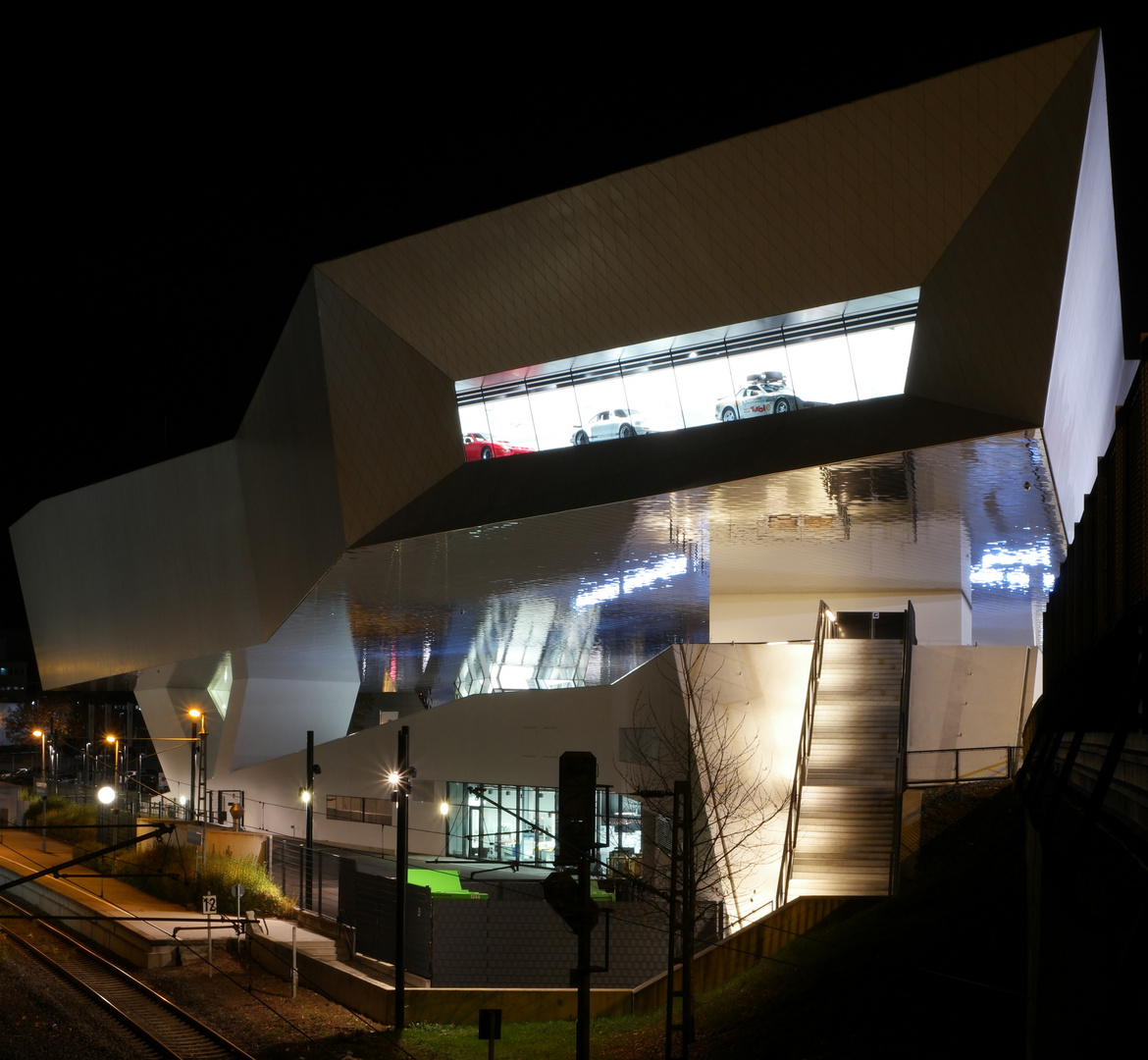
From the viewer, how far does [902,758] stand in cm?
1934

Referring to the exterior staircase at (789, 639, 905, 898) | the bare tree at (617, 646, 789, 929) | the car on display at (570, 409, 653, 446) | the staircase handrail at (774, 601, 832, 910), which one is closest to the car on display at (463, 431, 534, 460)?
the car on display at (570, 409, 653, 446)

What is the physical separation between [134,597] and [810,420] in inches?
1094

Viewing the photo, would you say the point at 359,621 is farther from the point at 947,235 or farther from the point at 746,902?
the point at 947,235

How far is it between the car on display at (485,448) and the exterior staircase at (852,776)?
706 cm

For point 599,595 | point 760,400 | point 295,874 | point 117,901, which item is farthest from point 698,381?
point 117,901

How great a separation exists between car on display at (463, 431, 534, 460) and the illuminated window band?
0.02 m

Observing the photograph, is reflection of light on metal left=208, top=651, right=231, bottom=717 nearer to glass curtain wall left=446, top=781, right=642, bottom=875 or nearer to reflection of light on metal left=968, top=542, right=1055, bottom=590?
glass curtain wall left=446, top=781, right=642, bottom=875

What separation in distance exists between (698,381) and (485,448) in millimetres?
4618

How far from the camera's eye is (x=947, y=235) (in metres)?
16.1

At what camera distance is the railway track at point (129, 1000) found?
16.3 m

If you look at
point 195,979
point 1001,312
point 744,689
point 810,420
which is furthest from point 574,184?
point 195,979

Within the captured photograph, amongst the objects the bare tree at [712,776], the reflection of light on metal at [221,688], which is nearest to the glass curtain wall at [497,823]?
the bare tree at [712,776]

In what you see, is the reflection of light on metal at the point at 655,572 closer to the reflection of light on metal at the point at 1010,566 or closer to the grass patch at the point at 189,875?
the reflection of light on metal at the point at 1010,566

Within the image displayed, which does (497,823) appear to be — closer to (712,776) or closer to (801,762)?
(712,776)
